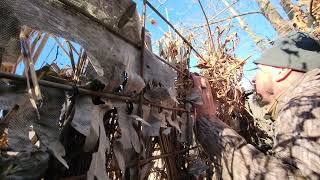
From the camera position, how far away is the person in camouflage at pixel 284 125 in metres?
1.47

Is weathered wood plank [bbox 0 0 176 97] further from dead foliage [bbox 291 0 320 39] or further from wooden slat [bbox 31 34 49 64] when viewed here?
dead foliage [bbox 291 0 320 39]

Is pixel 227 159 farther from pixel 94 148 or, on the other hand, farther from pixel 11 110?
pixel 11 110

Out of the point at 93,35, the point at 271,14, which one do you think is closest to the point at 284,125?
the point at 93,35

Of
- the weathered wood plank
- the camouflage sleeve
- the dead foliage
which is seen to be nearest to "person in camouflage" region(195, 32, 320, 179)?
the camouflage sleeve

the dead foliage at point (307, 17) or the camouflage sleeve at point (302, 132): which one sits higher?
the dead foliage at point (307, 17)

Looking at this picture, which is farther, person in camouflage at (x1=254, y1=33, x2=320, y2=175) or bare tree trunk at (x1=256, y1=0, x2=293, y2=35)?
bare tree trunk at (x1=256, y1=0, x2=293, y2=35)

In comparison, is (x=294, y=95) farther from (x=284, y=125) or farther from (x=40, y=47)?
(x=40, y=47)

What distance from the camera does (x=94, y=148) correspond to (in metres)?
1.09

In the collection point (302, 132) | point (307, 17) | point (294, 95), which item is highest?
point (307, 17)

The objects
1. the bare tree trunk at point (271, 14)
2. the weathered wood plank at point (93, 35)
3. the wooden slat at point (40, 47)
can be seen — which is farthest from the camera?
the bare tree trunk at point (271, 14)

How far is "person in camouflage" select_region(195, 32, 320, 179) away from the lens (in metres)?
1.47

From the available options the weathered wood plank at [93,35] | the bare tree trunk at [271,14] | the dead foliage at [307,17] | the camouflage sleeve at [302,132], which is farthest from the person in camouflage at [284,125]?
the bare tree trunk at [271,14]

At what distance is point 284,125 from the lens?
5.39 feet

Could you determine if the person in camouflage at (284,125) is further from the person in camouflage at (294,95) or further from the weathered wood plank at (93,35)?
the weathered wood plank at (93,35)
